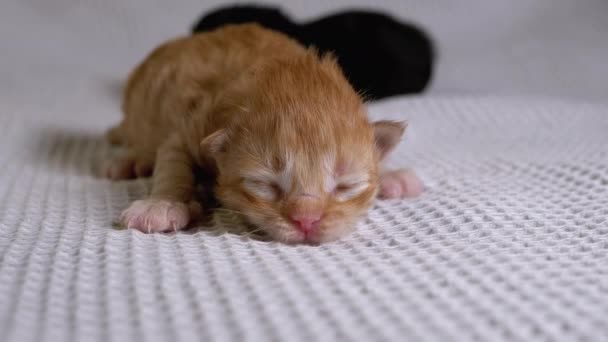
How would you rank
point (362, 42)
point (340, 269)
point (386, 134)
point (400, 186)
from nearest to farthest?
1. point (340, 269)
2. point (386, 134)
3. point (400, 186)
4. point (362, 42)

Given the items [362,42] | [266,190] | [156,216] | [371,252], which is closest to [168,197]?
[156,216]

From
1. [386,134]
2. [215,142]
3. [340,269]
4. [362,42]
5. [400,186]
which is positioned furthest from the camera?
[362,42]

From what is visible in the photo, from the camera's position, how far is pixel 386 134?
1.28 metres

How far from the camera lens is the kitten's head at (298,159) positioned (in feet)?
3.52

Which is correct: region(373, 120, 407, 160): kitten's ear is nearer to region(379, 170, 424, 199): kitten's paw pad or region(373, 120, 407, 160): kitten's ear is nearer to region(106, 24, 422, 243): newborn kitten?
region(106, 24, 422, 243): newborn kitten

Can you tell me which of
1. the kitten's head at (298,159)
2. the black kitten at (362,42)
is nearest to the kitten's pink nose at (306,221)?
the kitten's head at (298,159)

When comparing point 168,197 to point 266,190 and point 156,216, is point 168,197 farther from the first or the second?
point 266,190

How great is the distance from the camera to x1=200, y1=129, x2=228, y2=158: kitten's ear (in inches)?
45.9

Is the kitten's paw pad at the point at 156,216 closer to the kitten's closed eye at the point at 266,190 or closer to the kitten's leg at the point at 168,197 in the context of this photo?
the kitten's leg at the point at 168,197

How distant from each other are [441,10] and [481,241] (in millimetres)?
2185

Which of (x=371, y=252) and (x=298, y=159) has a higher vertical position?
(x=298, y=159)

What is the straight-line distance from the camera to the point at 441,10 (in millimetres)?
3059

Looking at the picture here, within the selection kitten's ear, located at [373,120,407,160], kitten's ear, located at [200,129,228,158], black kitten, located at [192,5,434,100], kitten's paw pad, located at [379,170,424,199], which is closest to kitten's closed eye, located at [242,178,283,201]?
kitten's ear, located at [200,129,228,158]

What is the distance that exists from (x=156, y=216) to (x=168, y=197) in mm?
108
